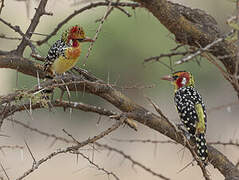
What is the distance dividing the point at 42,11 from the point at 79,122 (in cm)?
1404

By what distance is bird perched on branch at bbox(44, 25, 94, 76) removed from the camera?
112 inches

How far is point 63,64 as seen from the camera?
2.85 m

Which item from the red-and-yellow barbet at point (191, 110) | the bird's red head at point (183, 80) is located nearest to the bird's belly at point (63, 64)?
the red-and-yellow barbet at point (191, 110)

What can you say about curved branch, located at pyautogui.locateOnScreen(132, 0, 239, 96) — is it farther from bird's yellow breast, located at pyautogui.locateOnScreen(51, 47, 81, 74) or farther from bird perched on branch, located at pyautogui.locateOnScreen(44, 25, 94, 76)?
bird's yellow breast, located at pyautogui.locateOnScreen(51, 47, 81, 74)

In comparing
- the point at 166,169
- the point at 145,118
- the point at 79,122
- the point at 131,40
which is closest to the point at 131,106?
the point at 145,118

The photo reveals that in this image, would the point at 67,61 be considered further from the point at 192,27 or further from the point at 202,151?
the point at 202,151

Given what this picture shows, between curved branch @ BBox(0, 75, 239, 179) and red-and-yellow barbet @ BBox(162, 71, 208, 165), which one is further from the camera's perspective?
red-and-yellow barbet @ BBox(162, 71, 208, 165)

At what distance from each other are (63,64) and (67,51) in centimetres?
9

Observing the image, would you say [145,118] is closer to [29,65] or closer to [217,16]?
[29,65]

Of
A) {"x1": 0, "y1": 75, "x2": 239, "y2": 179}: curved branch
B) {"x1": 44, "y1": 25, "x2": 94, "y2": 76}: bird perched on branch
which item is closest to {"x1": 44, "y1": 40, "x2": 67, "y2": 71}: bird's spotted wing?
{"x1": 44, "y1": 25, "x2": 94, "y2": 76}: bird perched on branch

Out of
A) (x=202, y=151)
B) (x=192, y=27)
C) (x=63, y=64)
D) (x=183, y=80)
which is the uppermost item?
(x=192, y=27)

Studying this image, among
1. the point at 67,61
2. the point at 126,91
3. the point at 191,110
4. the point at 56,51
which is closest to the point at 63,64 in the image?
the point at 67,61

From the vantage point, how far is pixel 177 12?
2.48 m

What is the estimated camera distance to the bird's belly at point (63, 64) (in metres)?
2.84
